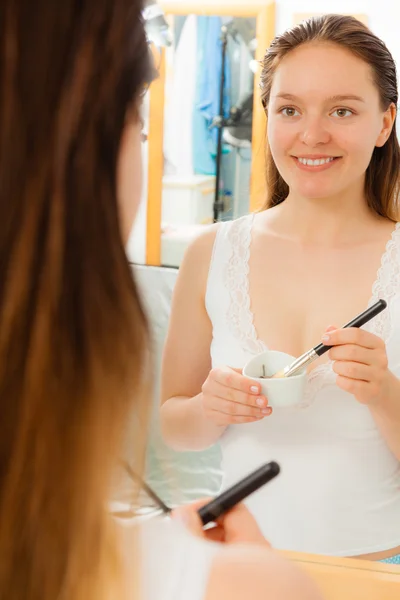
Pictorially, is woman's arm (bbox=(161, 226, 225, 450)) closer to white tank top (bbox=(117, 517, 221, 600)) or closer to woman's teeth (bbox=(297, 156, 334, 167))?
woman's teeth (bbox=(297, 156, 334, 167))

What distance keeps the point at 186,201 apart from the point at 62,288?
2.22 m

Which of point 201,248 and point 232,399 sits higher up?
point 201,248

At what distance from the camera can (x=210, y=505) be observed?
0.51 meters

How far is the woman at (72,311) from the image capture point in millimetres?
316

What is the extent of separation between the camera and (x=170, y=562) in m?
0.37

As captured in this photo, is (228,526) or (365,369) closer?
(228,526)

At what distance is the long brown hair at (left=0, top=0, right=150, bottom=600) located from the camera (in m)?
0.31

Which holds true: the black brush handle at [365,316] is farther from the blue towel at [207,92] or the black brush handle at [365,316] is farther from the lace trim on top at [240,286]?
the blue towel at [207,92]

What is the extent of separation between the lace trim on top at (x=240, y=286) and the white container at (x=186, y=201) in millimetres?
1303

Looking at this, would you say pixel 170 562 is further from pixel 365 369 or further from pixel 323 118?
pixel 323 118

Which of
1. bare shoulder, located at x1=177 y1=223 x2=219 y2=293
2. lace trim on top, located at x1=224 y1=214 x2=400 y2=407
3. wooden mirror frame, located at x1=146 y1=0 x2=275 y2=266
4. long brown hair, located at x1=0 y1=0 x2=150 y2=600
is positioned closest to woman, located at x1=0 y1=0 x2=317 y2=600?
long brown hair, located at x1=0 y1=0 x2=150 y2=600

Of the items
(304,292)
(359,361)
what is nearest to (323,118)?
(304,292)

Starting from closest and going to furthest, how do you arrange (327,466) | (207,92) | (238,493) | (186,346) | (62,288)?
(62,288), (238,493), (327,466), (186,346), (207,92)

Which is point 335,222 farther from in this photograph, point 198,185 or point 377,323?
point 198,185
